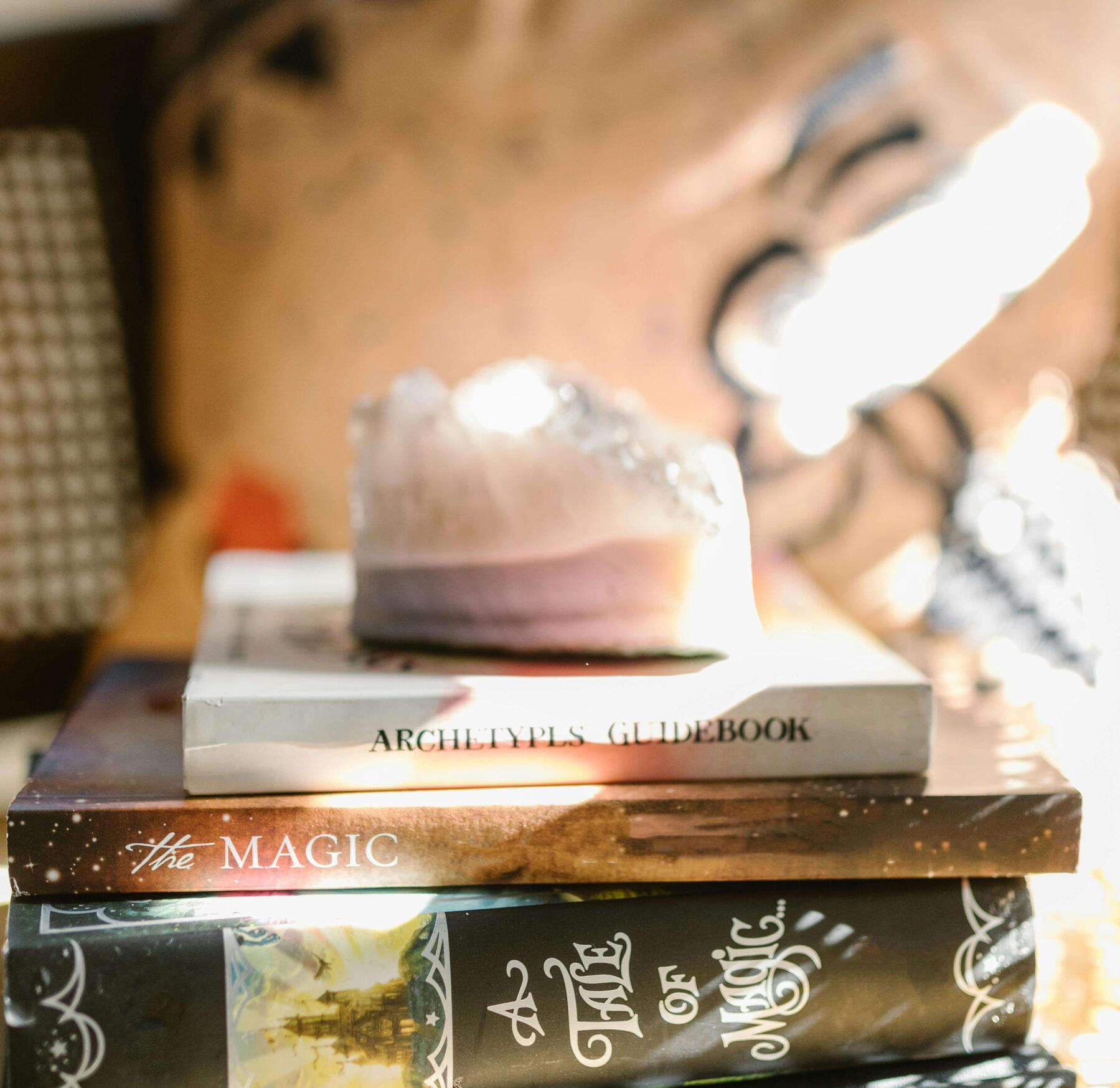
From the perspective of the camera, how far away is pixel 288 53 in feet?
2.13

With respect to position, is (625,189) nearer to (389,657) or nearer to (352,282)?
(352,282)

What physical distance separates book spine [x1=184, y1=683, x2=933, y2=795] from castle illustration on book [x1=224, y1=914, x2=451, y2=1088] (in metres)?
0.06

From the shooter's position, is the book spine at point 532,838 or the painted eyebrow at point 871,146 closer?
the book spine at point 532,838

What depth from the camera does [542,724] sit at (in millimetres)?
410

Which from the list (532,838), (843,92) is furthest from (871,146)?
(532,838)

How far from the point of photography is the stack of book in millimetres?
377

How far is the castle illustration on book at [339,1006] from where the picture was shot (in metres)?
0.38

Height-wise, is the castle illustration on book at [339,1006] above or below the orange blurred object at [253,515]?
below

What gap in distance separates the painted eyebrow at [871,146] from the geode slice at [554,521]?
0.88 feet

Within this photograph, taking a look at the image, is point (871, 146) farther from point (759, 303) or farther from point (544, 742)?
point (544, 742)

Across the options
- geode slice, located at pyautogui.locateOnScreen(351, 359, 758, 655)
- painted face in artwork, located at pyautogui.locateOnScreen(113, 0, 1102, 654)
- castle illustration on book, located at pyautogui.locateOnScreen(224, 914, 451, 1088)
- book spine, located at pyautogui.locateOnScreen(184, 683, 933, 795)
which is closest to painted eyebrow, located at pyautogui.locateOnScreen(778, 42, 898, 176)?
painted face in artwork, located at pyautogui.locateOnScreen(113, 0, 1102, 654)

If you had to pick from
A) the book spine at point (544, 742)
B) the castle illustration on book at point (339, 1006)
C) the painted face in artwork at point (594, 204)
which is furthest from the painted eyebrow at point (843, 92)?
the castle illustration on book at point (339, 1006)

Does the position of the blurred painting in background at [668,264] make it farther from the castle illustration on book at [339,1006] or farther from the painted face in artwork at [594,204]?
the castle illustration on book at [339,1006]

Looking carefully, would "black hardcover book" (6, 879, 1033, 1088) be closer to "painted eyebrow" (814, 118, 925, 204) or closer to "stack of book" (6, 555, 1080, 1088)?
"stack of book" (6, 555, 1080, 1088)
